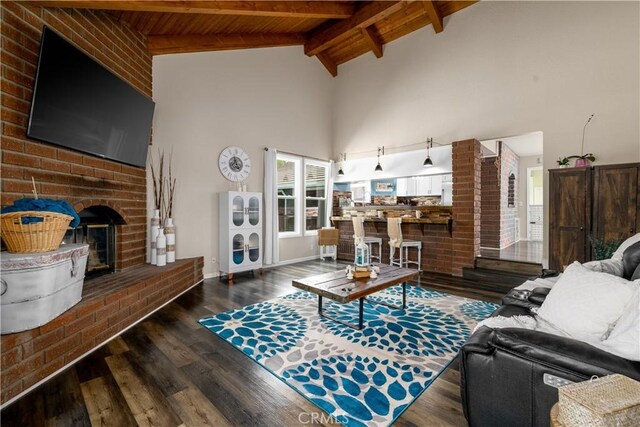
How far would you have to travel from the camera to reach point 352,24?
17.5ft

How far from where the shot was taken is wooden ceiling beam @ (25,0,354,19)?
2.53m

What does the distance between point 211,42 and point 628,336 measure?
218 inches

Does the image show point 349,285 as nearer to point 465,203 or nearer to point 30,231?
point 30,231

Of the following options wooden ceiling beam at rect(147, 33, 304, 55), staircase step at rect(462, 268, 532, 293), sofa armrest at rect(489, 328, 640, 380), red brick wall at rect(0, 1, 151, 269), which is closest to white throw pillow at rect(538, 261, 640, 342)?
sofa armrest at rect(489, 328, 640, 380)

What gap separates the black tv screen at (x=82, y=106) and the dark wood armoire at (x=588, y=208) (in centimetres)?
551

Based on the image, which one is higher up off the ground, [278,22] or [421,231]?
[278,22]

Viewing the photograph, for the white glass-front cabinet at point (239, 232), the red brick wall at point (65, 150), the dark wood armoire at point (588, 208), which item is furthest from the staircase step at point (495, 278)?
the red brick wall at point (65, 150)

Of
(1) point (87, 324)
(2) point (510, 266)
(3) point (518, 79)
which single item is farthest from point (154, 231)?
(3) point (518, 79)

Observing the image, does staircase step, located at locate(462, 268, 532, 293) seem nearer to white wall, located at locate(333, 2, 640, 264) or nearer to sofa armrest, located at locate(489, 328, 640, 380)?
white wall, located at locate(333, 2, 640, 264)

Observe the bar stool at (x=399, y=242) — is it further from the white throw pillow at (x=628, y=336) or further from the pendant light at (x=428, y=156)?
the white throw pillow at (x=628, y=336)

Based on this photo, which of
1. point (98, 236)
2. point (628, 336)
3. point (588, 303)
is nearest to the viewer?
point (628, 336)

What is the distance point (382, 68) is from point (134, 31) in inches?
184

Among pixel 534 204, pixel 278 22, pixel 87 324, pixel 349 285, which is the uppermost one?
pixel 278 22

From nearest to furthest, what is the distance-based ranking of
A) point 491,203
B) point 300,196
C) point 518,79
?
point 518,79
point 300,196
point 491,203
